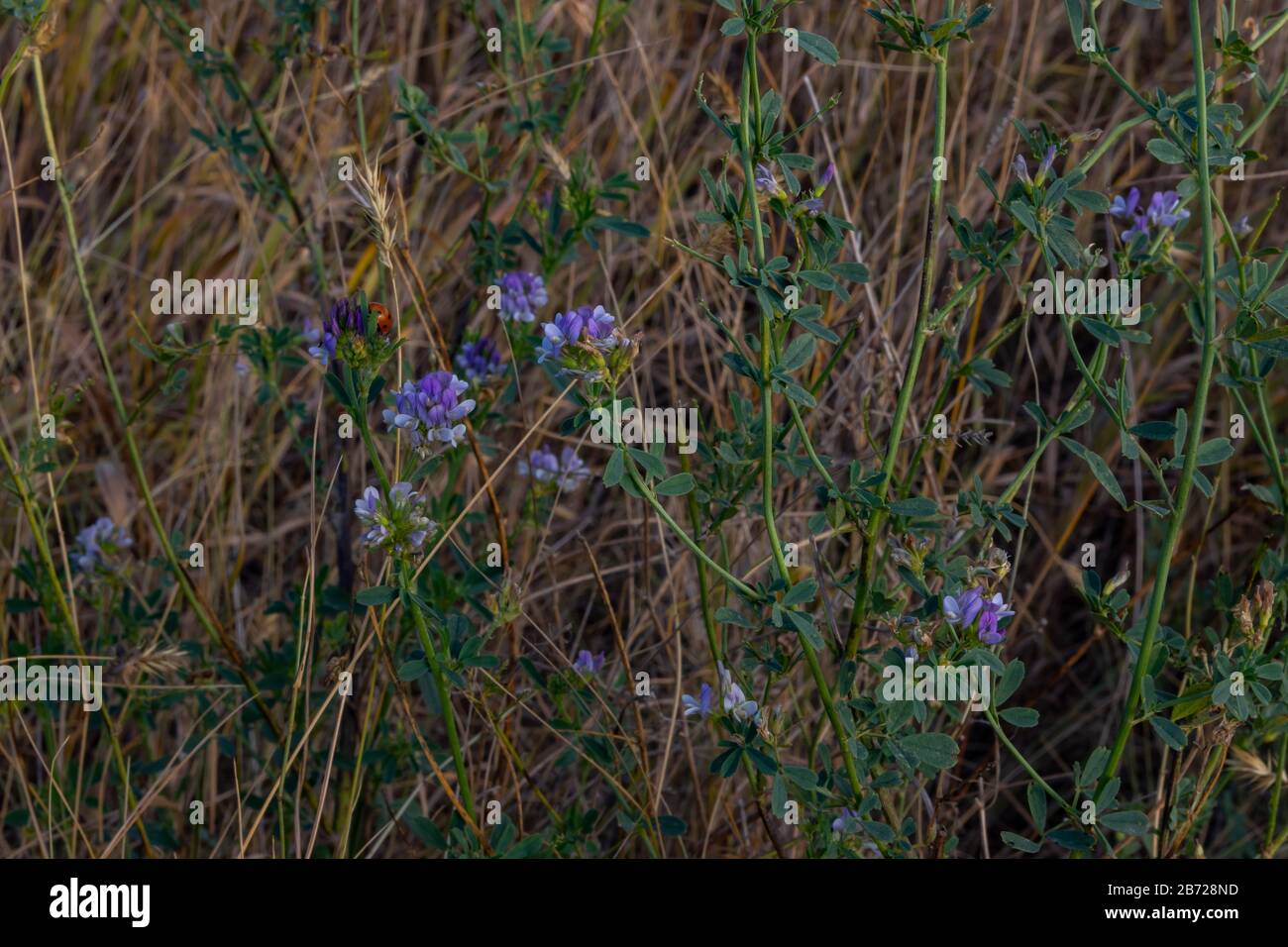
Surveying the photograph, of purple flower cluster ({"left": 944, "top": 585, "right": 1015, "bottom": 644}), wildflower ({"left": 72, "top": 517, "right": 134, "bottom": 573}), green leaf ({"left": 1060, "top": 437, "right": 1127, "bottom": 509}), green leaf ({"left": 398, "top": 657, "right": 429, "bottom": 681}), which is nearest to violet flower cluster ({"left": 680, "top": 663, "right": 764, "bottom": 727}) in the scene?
purple flower cluster ({"left": 944, "top": 585, "right": 1015, "bottom": 644})

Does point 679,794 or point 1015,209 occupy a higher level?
point 1015,209

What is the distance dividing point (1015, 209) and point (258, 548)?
1.81 meters

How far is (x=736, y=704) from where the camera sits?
156 cm

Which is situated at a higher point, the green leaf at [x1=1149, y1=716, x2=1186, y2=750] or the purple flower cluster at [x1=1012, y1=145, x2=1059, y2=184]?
the purple flower cluster at [x1=1012, y1=145, x2=1059, y2=184]

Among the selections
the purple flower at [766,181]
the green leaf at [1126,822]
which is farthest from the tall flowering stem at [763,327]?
the green leaf at [1126,822]

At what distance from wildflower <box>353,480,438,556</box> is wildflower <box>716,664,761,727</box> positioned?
38 centimetres

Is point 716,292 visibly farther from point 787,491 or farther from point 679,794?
point 679,794

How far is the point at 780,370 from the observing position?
1.51 meters

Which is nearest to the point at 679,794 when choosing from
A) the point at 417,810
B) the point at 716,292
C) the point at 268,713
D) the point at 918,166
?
the point at 417,810

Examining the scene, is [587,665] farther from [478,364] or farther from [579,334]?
[579,334]

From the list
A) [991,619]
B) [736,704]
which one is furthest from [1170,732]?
[736,704]

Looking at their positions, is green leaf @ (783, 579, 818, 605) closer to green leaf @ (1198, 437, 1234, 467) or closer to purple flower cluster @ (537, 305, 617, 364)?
purple flower cluster @ (537, 305, 617, 364)

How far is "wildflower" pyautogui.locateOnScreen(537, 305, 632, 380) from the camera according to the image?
142 centimetres

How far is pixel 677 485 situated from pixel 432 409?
293 millimetres
